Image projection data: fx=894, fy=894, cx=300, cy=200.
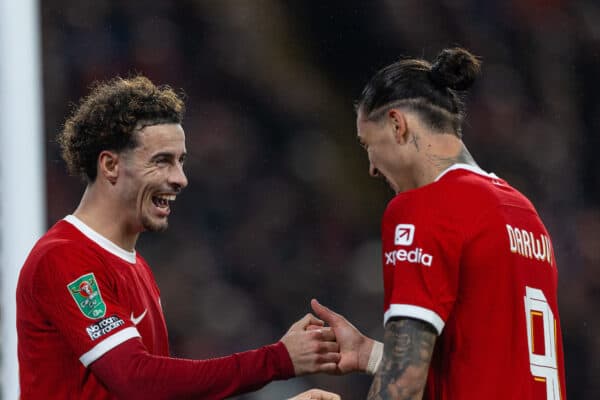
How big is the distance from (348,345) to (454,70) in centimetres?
95

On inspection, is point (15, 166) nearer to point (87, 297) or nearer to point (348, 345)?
point (87, 297)

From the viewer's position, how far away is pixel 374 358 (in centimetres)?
285

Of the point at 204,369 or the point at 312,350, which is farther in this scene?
the point at 312,350

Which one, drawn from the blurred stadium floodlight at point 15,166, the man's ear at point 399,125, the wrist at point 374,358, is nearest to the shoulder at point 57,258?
the wrist at point 374,358

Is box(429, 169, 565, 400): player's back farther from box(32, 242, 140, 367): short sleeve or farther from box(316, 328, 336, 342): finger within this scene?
box(32, 242, 140, 367): short sleeve

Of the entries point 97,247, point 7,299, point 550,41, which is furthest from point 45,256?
point 550,41

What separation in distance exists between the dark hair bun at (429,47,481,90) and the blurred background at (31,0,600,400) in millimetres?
3661

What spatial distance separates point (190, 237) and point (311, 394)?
3296mm

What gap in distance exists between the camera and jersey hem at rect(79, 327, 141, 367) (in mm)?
2688

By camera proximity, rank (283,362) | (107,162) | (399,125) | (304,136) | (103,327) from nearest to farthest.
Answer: (399,125) → (103,327) → (283,362) → (107,162) → (304,136)

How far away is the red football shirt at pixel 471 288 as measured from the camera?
2.32 meters

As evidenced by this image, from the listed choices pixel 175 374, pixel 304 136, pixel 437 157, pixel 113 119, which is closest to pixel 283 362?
pixel 175 374

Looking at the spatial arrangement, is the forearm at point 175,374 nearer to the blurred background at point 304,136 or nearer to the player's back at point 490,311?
the player's back at point 490,311

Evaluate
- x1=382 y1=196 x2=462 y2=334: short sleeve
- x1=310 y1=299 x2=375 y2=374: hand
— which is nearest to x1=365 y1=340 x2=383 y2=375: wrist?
x1=310 y1=299 x2=375 y2=374: hand
